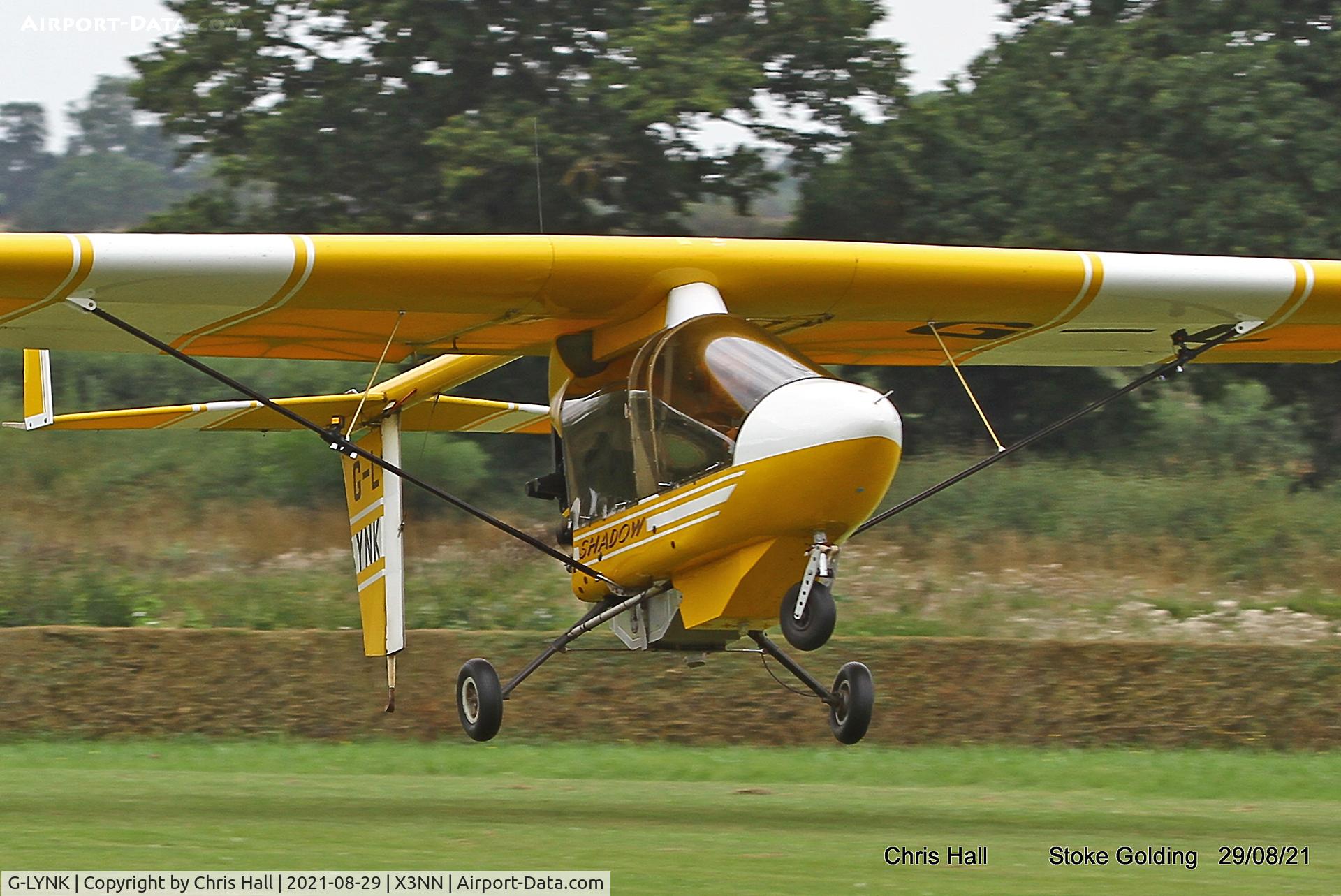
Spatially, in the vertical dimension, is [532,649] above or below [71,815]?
below

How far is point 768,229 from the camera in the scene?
2906 centimetres

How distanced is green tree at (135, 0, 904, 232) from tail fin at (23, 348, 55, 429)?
40.0 feet

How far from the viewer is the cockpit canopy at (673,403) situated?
29.1 ft

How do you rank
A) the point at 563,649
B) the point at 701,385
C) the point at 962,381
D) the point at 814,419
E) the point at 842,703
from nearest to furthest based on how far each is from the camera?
the point at 814,419, the point at 701,385, the point at 842,703, the point at 962,381, the point at 563,649

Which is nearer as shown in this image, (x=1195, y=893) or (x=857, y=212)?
(x=1195, y=893)

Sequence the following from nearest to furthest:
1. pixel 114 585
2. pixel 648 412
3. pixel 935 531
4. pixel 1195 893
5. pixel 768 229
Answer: pixel 1195 893, pixel 648 412, pixel 114 585, pixel 935 531, pixel 768 229

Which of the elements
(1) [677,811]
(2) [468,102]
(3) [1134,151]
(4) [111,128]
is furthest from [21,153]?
(1) [677,811]

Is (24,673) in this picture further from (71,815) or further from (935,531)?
(935,531)

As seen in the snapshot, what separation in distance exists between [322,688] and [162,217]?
40.4ft

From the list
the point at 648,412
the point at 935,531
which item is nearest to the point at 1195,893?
the point at 648,412

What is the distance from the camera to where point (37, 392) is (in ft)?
41.8

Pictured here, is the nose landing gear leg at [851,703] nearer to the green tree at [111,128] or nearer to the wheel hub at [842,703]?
the wheel hub at [842,703]

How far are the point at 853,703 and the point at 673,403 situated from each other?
199cm

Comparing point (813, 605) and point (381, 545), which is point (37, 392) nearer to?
point (381, 545)
